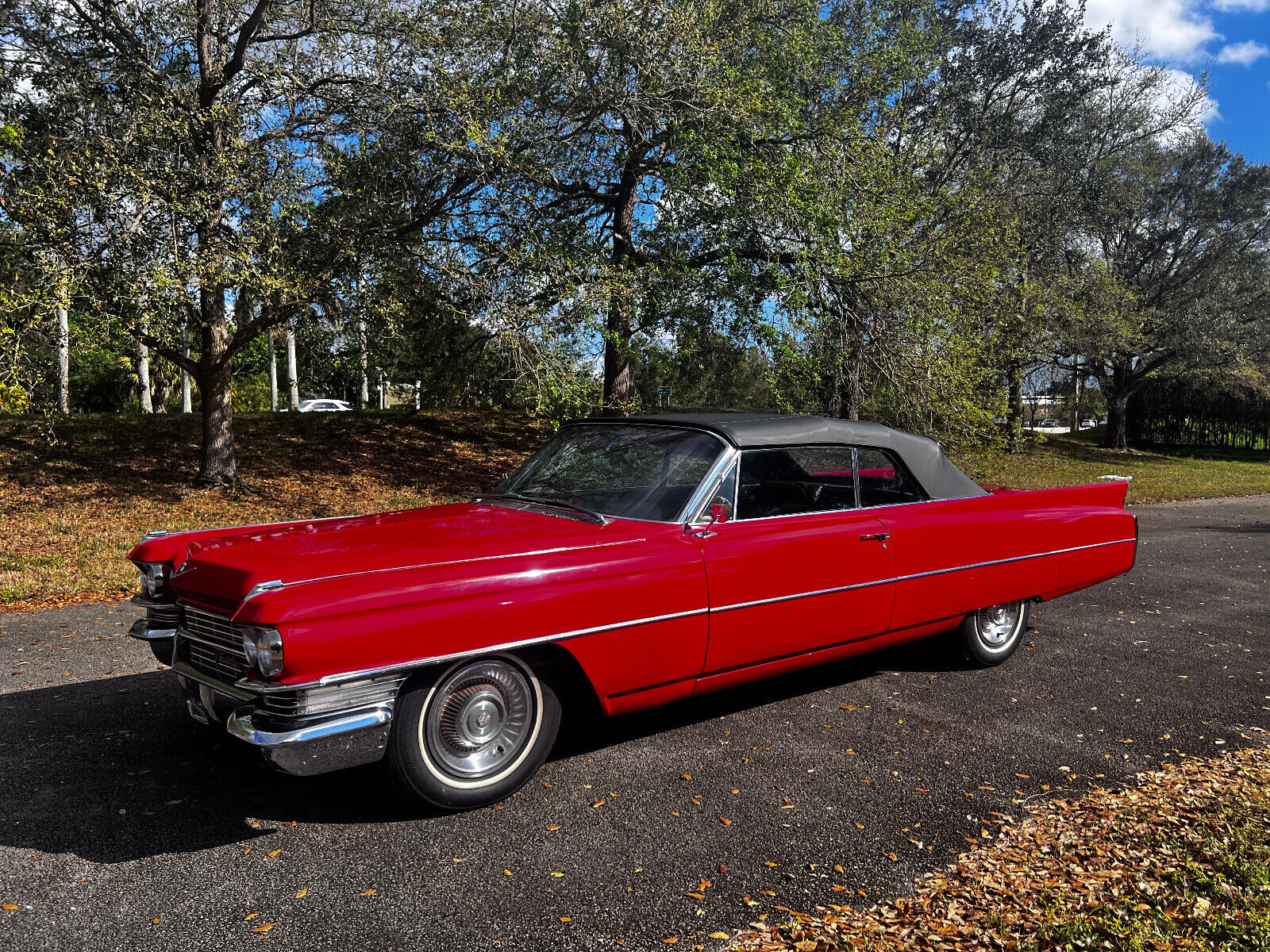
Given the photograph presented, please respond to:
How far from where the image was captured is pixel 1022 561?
16.8ft

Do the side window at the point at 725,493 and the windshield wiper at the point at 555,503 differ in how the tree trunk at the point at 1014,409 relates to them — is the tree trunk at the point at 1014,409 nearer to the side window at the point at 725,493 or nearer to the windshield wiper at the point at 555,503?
the side window at the point at 725,493

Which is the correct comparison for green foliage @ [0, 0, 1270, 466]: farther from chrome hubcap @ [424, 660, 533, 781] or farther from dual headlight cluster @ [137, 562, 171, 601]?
chrome hubcap @ [424, 660, 533, 781]


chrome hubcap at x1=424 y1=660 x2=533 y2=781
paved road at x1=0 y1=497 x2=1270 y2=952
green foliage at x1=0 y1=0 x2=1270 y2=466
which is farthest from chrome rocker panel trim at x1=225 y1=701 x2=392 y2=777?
green foliage at x1=0 y1=0 x2=1270 y2=466

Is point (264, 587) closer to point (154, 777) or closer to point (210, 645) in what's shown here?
point (210, 645)

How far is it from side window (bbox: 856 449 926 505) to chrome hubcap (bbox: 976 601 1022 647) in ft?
3.17

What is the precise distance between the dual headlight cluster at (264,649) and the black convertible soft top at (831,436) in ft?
7.27

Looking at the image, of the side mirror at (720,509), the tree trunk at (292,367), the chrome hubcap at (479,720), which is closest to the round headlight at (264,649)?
the chrome hubcap at (479,720)

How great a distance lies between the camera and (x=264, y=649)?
2883mm

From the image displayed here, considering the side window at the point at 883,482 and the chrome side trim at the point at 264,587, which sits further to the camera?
the side window at the point at 883,482

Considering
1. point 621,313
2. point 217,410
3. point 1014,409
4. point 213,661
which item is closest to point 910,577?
point 213,661

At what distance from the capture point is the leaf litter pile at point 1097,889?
2545 millimetres

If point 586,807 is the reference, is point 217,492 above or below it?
above

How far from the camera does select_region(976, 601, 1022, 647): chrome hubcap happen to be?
526 cm

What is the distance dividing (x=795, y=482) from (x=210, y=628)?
278 cm
